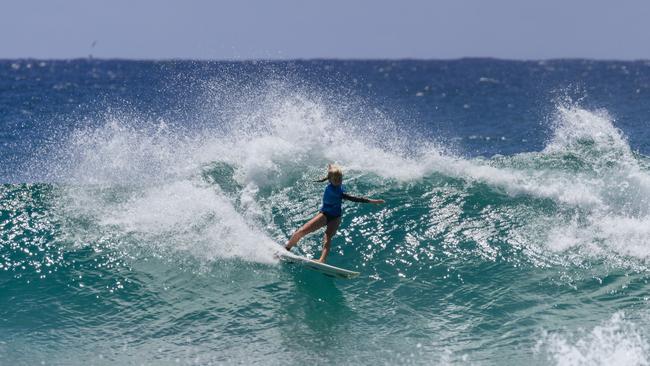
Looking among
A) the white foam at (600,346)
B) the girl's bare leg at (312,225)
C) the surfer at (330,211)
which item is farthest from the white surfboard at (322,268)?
the white foam at (600,346)

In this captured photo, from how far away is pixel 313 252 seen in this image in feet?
38.5

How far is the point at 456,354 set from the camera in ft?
28.5

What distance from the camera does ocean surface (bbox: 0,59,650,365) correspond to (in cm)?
906

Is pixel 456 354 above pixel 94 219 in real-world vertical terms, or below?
below

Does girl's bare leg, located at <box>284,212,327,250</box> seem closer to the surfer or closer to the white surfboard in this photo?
the surfer

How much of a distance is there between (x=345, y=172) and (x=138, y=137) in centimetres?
513

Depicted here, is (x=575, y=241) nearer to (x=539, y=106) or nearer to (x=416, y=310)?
(x=416, y=310)

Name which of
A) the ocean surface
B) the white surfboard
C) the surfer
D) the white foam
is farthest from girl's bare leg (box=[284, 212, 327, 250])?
the white foam

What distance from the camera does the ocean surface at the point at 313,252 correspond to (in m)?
9.06

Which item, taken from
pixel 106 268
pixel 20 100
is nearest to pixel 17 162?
pixel 106 268

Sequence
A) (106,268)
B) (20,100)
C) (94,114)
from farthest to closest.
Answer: (20,100), (94,114), (106,268)

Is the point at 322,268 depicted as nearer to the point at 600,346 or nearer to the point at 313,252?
the point at 313,252

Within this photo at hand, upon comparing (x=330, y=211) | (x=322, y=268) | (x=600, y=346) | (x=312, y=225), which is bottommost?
(x=600, y=346)

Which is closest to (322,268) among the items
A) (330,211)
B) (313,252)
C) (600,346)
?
(330,211)
